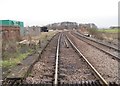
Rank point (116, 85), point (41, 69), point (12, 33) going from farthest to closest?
1. point (12, 33)
2. point (41, 69)
3. point (116, 85)

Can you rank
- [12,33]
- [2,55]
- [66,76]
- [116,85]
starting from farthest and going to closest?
[12,33] → [2,55] → [66,76] → [116,85]

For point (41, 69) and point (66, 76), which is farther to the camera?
point (41, 69)

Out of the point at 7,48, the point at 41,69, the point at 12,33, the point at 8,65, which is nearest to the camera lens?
the point at 41,69

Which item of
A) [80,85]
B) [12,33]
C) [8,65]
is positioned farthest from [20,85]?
[12,33]

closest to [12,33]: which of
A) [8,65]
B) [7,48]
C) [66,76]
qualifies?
[7,48]

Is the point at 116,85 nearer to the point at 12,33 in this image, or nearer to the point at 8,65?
the point at 8,65

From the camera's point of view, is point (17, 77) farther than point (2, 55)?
No

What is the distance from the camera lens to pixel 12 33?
1065 inches

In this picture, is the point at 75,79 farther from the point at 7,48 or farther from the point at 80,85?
the point at 7,48

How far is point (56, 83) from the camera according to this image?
25.3 feet

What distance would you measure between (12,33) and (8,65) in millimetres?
15352

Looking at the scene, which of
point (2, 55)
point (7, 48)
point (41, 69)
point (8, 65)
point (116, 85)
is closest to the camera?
point (116, 85)

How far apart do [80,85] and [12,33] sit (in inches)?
800

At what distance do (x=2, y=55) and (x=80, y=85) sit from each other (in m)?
8.14
